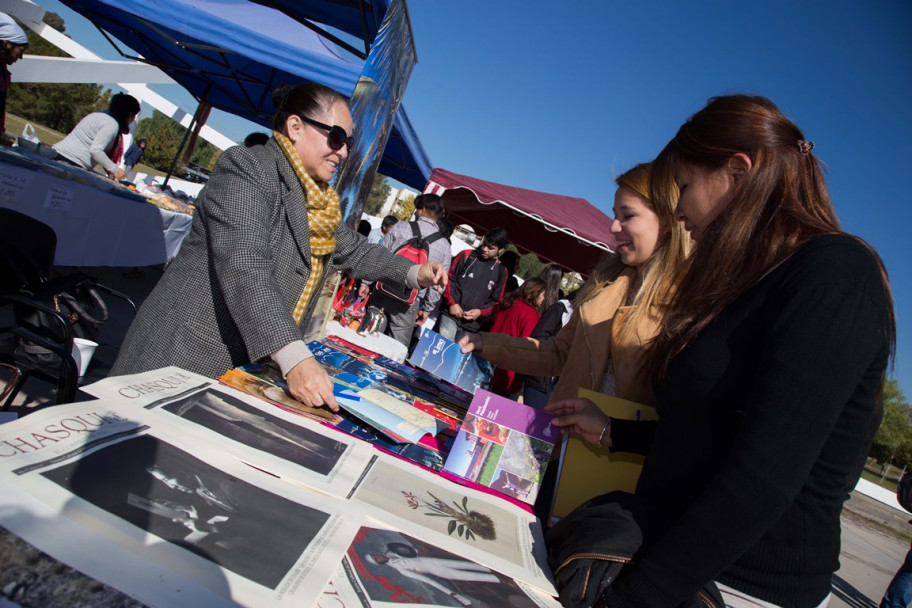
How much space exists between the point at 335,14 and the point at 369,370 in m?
3.28

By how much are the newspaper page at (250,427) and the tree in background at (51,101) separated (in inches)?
1081

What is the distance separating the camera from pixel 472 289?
569 cm

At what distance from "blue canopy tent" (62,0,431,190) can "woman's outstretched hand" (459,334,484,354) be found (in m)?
1.14

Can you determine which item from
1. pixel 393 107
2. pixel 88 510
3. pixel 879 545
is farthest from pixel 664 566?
pixel 879 545

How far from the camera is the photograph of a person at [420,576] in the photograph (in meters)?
0.70

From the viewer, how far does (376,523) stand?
85 cm

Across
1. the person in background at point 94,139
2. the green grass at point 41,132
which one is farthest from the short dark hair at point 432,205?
the green grass at point 41,132

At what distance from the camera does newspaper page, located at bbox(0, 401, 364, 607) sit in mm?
574

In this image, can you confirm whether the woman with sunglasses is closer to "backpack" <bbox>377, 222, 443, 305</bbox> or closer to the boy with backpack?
"backpack" <bbox>377, 222, 443, 305</bbox>

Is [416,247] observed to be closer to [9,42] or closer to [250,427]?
[9,42]

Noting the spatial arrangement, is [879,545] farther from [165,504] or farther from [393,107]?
[165,504]

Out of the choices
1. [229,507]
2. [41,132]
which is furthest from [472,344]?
[41,132]

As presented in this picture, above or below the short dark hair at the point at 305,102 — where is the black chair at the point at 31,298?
below

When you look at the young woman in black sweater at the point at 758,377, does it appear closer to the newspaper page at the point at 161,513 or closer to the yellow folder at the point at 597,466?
the yellow folder at the point at 597,466
